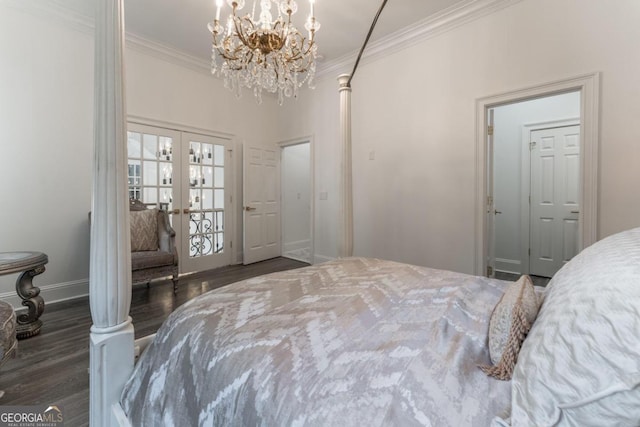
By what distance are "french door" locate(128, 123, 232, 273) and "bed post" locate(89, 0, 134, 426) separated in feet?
9.26

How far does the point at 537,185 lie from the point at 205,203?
455 centimetres

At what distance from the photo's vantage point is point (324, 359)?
2.54ft

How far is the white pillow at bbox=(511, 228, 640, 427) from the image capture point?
1.59 ft

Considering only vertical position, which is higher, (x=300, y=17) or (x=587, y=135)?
(x=300, y=17)

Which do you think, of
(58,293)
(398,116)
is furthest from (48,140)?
(398,116)

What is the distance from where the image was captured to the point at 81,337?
228cm

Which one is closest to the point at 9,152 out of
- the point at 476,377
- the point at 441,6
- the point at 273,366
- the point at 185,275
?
the point at 185,275

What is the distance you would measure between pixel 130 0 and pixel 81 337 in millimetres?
3070

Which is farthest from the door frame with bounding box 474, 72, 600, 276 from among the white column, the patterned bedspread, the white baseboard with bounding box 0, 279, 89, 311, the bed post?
the white baseboard with bounding box 0, 279, 89, 311

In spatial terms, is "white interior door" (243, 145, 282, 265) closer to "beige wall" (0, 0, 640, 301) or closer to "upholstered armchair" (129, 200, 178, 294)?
"beige wall" (0, 0, 640, 301)

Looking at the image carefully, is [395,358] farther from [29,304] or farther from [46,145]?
[46,145]

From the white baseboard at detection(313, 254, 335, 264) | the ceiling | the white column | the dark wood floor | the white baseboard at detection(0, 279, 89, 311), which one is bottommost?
the dark wood floor

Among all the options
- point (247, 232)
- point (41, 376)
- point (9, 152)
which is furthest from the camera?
point (247, 232)

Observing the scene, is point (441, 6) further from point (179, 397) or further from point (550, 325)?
point (179, 397)
